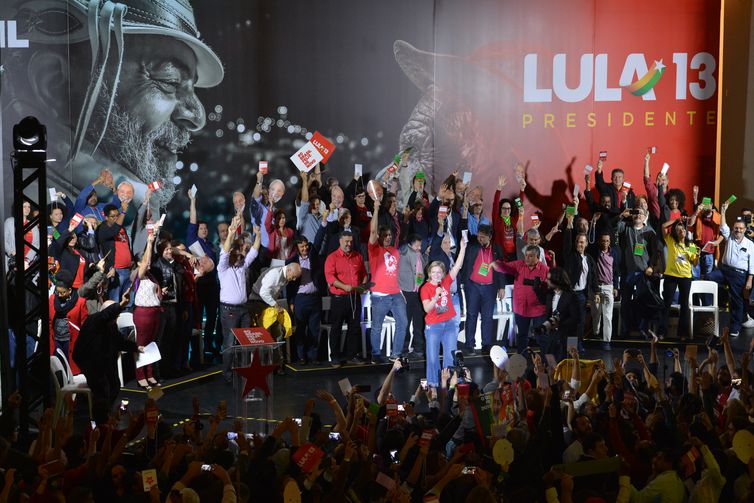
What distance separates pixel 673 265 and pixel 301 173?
13.6ft

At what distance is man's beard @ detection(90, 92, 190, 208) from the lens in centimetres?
1131

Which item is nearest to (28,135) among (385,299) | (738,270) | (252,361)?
(252,361)

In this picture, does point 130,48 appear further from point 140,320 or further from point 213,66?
point 140,320

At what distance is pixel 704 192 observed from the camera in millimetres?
12211

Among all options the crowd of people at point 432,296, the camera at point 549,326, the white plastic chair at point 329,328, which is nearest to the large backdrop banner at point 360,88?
the crowd of people at point 432,296

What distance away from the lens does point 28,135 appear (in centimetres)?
643

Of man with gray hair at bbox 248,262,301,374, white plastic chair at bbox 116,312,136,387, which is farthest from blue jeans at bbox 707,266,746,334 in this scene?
white plastic chair at bbox 116,312,136,387

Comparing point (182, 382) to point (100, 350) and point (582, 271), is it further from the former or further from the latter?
point (582, 271)

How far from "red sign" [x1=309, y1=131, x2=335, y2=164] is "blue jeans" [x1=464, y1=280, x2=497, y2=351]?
6.73ft

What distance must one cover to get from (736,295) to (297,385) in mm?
5049

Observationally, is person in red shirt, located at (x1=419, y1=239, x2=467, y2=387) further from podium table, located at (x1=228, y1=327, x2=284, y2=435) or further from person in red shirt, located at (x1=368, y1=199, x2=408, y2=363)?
podium table, located at (x1=228, y1=327, x2=284, y2=435)

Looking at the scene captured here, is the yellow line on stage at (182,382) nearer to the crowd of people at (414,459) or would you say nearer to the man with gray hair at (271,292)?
the man with gray hair at (271,292)

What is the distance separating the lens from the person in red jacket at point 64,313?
8055 millimetres

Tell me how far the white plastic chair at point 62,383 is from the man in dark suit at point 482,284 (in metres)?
4.23
